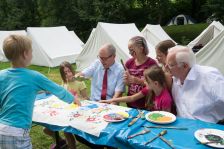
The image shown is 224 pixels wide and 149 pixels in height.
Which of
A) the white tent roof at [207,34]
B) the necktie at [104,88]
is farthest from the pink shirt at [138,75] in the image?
the white tent roof at [207,34]

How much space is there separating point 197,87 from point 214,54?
446cm

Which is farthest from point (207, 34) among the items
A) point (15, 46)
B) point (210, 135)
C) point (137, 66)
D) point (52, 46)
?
point (15, 46)

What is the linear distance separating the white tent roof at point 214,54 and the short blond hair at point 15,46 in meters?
5.28

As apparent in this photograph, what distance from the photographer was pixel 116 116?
245 centimetres

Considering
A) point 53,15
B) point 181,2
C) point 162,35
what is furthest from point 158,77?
point 181,2

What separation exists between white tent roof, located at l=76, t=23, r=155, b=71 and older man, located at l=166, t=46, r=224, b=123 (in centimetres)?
567

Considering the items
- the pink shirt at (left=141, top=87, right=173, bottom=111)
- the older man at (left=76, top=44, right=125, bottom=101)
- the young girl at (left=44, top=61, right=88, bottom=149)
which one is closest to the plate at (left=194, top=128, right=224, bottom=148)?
the pink shirt at (left=141, top=87, right=173, bottom=111)

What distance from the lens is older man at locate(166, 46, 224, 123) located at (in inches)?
97.5

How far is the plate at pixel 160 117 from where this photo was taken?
2.27m

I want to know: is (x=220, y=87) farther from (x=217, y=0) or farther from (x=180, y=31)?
(x=180, y=31)

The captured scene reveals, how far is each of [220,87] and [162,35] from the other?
8925mm

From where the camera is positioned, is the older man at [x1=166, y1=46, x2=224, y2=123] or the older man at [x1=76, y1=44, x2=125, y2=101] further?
the older man at [x1=76, y1=44, x2=125, y2=101]

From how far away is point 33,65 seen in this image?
11242 millimetres

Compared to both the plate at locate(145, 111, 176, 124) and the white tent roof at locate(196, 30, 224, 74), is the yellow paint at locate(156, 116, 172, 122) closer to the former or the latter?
the plate at locate(145, 111, 176, 124)
